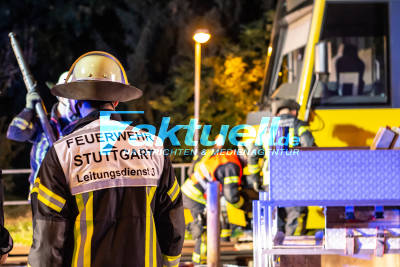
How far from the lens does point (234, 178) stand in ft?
21.8

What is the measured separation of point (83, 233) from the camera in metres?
2.34

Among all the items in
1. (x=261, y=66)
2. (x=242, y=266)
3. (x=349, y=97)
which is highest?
(x=261, y=66)

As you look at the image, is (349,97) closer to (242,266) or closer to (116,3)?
(242,266)

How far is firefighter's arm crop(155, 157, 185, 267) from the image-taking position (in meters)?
2.67

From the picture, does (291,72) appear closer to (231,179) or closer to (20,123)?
(231,179)

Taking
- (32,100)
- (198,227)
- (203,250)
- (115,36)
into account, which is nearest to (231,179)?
(198,227)

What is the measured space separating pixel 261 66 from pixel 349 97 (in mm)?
13891

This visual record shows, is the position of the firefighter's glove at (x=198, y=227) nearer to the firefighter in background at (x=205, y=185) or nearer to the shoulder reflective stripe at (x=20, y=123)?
the firefighter in background at (x=205, y=185)

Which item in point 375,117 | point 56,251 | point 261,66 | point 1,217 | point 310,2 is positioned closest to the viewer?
point 56,251

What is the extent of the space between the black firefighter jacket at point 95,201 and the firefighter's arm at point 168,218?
5.1 inches

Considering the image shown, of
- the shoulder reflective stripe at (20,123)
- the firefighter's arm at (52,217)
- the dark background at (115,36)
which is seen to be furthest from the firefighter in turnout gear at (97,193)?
the dark background at (115,36)

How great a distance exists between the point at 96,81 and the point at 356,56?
5.38 meters

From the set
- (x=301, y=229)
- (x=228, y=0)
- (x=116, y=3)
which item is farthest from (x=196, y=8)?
(x=301, y=229)

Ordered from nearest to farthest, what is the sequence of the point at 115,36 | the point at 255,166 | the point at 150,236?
the point at 150,236 < the point at 255,166 < the point at 115,36
